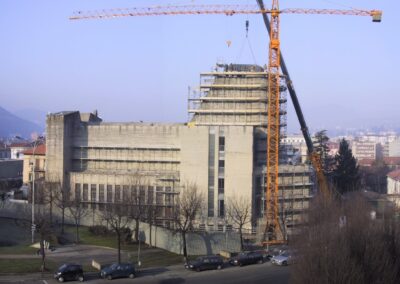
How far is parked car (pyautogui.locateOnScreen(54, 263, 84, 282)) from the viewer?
29.5 meters

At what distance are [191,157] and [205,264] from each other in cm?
2094

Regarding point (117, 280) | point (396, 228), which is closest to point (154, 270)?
point (117, 280)

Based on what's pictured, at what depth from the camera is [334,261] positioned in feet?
69.5

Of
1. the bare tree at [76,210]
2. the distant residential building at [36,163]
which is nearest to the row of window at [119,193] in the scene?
the bare tree at [76,210]

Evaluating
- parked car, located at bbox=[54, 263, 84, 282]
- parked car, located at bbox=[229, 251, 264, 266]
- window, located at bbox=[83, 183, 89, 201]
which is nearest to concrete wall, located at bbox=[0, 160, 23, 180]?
window, located at bbox=[83, 183, 89, 201]

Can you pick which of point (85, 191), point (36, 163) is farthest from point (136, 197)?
point (36, 163)

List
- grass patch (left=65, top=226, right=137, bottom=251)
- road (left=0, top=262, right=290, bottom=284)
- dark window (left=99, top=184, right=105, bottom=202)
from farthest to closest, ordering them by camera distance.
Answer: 1. dark window (left=99, top=184, right=105, bottom=202)
2. grass patch (left=65, top=226, right=137, bottom=251)
3. road (left=0, top=262, right=290, bottom=284)

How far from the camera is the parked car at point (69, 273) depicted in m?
29.5

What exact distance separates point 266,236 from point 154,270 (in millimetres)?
18087

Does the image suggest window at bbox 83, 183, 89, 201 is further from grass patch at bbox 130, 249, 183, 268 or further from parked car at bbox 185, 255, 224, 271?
parked car at bbox 185, 255, 224, 271

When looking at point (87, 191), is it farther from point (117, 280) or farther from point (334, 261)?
point (334, 261)

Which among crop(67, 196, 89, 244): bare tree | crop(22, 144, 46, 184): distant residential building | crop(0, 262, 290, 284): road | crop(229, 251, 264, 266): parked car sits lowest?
crop(0, 262, 290, 284): road

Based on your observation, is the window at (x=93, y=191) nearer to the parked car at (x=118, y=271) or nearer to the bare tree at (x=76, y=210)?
the bare tree at (x=76, y=210)

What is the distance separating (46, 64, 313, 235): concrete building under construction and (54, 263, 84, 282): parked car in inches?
837
